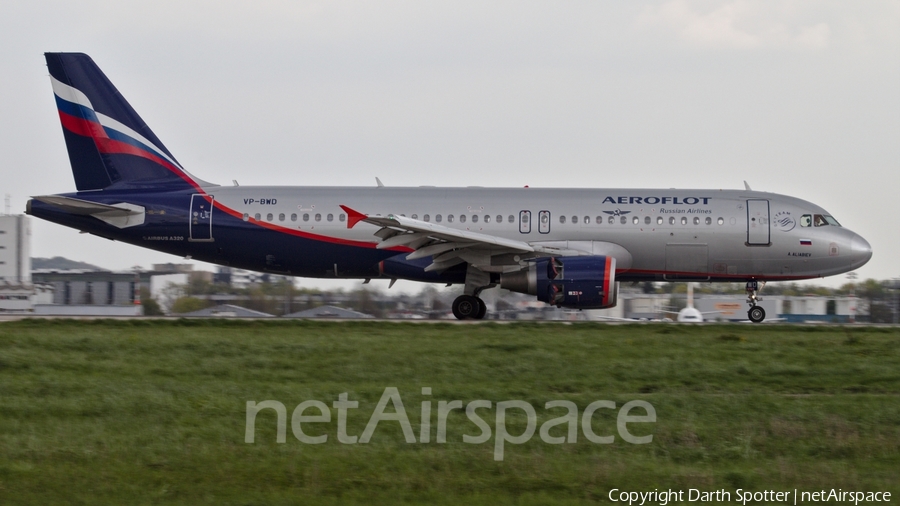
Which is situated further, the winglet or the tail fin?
the tail fin

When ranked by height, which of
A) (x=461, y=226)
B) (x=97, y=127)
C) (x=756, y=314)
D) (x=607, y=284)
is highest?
(x=97, y=127)

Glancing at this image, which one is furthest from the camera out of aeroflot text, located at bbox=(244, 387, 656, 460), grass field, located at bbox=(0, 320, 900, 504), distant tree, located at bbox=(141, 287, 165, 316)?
distant tree, located at bbox=(141, 287, 165, 316)

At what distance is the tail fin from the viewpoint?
2544 cm

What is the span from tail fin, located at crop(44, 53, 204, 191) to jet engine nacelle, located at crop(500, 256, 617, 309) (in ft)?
31.2

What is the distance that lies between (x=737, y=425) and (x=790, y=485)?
7.19 ft

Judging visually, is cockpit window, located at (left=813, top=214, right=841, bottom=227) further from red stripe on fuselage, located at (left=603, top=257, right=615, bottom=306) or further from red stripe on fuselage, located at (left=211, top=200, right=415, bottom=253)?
red stripe on fuselage, located at (left=211, top=200, right=415, bottom=253)

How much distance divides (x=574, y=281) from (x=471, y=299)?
9.80ft

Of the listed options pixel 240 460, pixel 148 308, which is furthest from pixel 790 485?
pixel 148 308

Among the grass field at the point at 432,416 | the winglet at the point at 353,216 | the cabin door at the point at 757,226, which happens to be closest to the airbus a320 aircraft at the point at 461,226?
the cabin door at the point at 757,226

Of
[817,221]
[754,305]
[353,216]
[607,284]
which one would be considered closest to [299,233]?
[353,216]

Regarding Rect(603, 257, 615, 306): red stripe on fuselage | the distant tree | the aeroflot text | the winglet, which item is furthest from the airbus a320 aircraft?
the aeroflot text

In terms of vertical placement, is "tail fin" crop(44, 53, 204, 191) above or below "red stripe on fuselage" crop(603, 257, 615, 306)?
above

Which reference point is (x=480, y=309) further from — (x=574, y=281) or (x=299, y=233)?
(x=299, y=233)

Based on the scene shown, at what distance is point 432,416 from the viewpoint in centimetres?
1105
